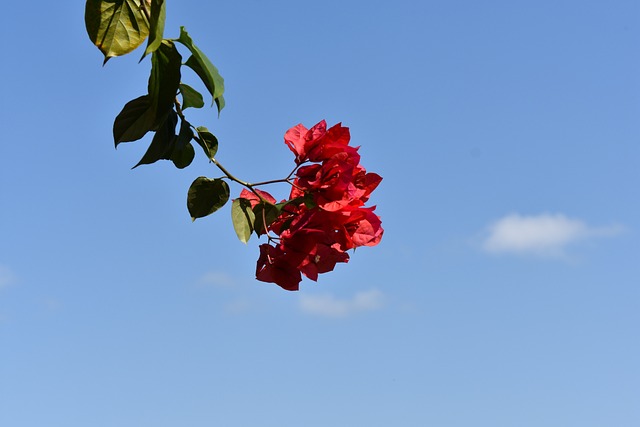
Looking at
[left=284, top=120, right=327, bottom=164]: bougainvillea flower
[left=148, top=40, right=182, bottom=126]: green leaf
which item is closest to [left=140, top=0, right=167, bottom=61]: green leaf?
[left=148, top=40, right=182, bottom=126]: green leaf

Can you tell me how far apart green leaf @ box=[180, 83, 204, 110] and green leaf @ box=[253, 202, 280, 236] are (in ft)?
0.50

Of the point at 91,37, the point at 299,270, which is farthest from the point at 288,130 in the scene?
the point at 91,37

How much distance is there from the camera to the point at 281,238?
1165mm

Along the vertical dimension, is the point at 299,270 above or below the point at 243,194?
below

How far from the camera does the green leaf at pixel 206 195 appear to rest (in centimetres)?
115

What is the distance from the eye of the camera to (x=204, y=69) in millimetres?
1023

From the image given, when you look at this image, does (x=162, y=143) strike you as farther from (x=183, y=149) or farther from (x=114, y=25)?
(x=114, y=25)

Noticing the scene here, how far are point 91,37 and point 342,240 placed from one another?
1.32ft

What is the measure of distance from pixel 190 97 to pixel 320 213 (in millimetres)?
230

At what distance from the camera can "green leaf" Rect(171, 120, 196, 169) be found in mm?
1126

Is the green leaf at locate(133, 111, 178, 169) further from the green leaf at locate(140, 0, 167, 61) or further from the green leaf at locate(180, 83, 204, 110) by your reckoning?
the green leaf at locate(140, 0, 167, 61)

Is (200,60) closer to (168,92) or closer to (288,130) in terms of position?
(168,92)

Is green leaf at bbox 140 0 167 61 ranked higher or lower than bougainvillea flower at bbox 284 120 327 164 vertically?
lower

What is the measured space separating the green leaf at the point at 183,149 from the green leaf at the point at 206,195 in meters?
0.04
